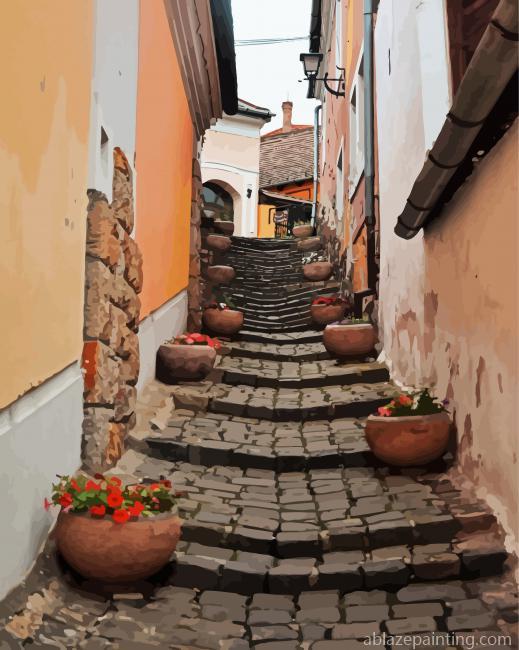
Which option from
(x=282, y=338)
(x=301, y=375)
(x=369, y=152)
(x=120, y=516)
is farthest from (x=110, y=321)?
(x=369, y=152)

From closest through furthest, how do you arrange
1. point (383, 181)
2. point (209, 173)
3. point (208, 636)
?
point (208, 636) → point (383, 181) → point (209, 173)

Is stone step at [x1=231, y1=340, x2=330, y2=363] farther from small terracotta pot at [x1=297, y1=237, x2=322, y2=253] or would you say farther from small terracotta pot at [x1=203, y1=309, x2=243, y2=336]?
small terracotta pot at [x1=297, y1=237, x2=322, y2=253]

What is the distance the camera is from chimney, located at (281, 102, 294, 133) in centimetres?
2814

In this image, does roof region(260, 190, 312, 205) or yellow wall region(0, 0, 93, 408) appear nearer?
yellow wall region(0, 0, 93, 408)

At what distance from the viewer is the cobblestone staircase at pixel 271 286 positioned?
32.6ft

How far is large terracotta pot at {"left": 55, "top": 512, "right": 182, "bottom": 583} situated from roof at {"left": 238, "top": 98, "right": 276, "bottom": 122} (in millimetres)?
18719

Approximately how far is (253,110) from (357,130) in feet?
37.9

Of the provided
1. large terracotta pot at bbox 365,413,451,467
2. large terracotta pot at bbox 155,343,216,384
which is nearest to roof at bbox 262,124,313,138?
large terracotta pot at bbox 155,343,216,384

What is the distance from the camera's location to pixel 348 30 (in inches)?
424

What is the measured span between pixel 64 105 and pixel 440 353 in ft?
10.4

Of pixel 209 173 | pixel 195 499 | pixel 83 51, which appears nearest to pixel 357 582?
pixel 195 499

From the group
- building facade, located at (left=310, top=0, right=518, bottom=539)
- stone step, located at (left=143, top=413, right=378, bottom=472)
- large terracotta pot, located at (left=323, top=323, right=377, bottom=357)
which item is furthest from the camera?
large terracotta pot, located at (left=323, top=323, right=377, bottom=357)

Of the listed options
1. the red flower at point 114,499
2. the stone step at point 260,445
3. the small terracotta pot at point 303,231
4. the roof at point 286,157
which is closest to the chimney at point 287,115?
the roof at point 286,157

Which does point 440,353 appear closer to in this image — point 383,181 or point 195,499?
point 195,499
